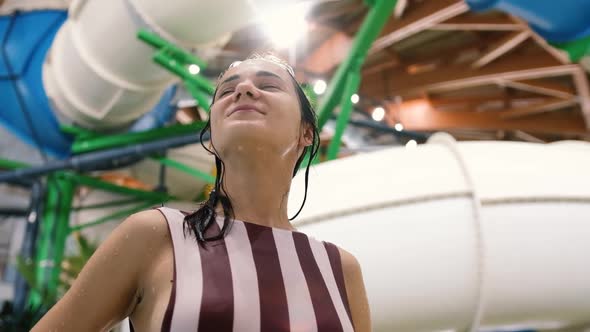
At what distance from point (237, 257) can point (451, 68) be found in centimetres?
659

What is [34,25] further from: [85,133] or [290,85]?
[290,85]

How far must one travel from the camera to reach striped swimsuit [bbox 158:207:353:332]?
1.90 ft

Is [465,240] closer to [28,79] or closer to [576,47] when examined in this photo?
[576,47]

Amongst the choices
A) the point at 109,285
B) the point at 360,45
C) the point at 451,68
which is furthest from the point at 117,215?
the point at 451,68

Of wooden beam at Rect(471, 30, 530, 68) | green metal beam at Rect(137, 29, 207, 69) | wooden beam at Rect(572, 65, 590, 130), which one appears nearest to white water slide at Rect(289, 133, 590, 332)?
green metal beam at Rect(137, 29, 207, 69)

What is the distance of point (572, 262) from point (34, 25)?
3.84m

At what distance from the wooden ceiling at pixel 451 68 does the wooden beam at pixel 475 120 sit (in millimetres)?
13

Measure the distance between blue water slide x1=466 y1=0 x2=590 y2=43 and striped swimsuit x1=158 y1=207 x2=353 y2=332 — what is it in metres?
1.67

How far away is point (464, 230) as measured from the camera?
3.77ft

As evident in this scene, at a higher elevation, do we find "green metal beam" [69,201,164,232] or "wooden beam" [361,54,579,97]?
"wooden beam" [361,54,579,97]

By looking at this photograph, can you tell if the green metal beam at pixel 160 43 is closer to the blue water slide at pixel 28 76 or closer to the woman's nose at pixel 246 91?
the blue water slide at pixel 28 76

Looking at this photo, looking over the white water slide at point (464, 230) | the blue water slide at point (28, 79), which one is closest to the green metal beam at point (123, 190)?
the blue water slide at point (28, 79)

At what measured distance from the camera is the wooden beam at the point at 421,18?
5574 millimetres

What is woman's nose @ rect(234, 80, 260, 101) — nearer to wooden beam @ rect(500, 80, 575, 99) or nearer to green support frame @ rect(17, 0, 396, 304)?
green support frame @ rect(17, 0, 396, 304)
